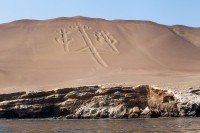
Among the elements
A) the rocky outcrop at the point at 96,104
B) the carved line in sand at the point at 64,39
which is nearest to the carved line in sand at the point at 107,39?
the carved line in sand at the point at 64,39

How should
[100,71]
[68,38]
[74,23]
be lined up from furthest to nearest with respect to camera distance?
1. [74,23]
2. [68,38]
3. [100,71]

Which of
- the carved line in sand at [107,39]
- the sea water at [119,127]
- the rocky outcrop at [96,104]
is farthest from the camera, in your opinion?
the carved line in sand at [107,39]

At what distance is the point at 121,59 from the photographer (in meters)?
43.8

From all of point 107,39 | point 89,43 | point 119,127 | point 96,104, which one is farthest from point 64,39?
point 119,127

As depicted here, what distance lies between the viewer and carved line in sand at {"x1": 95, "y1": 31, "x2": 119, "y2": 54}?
157ft

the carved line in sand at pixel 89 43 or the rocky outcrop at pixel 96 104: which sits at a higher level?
the carved line in sand at pixel 89 43

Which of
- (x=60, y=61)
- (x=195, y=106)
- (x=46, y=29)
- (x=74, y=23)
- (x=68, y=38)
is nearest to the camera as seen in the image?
(x=195, y=106)

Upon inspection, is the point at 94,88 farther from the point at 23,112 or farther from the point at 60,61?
the point at 60,61

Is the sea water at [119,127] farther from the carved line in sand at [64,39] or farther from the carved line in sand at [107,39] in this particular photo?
the carved line in sand at [64,39]

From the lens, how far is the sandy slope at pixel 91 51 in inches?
Result: 1425

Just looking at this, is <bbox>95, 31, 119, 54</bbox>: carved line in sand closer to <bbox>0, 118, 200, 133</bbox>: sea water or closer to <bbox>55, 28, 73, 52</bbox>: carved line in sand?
<bbox>55, 28, 73, 52</bbox>: carved line in sand

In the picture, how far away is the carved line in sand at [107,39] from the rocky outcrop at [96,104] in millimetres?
26456

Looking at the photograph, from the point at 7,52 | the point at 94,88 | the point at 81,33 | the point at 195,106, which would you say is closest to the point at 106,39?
the point at 81,33

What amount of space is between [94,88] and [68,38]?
104 feet
